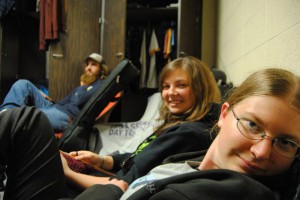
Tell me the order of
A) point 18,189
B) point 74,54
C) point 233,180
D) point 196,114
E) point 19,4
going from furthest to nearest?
1. point 19,4
2. point 74,54
3. point 196,114
4. point 18,189
5. point 233,180

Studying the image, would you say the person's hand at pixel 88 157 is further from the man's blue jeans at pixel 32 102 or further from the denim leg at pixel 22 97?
the denim leg at pixel 22 97

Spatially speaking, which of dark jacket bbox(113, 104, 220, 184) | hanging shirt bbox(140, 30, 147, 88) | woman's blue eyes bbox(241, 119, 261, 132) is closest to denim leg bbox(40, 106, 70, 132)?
hanging shirt bbox(140, 30, 147, 88)

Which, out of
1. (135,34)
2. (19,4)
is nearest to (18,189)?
(135,34)

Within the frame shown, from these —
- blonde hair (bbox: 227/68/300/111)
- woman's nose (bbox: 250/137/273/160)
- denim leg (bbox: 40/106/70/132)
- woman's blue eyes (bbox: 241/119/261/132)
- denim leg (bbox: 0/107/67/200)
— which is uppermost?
blonde hair (bbox: 227/68/300/111)

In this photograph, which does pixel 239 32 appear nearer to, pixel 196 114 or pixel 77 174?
pixel 196 114

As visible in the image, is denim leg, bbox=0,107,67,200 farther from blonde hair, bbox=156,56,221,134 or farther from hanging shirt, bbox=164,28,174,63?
hanging shirt, bbox=164,28,174,63

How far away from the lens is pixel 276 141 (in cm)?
51

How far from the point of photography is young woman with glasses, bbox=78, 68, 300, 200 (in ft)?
1.52

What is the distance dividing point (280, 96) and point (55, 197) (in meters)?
0.71

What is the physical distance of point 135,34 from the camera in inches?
→ 112

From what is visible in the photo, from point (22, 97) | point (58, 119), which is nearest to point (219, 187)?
point (58, 119)

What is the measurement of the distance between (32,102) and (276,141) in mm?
2162

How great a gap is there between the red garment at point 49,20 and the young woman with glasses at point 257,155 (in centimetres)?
233

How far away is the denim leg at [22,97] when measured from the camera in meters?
2.03
